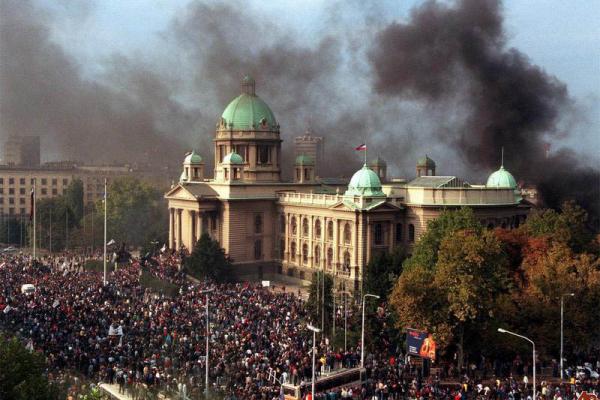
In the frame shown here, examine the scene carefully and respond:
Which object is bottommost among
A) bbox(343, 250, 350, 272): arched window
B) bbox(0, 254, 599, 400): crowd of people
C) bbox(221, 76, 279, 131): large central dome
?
bbox(0, 254, 599, 400): crowd of people

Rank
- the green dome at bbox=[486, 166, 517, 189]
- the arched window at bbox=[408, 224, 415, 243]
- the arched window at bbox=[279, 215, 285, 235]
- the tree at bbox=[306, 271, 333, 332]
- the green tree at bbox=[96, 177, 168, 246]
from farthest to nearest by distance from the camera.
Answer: the green tree at bbox=[96, 177, 168, 246], the arched window at bbox=[279, 215, 285, 235], the green dome at bbox=[486, 166, 517, 189], the arched window at bbox=[408, 224, 415, 243], the tree at bbox=[306, 271, 333, 332]

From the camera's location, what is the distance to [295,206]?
3295 inches

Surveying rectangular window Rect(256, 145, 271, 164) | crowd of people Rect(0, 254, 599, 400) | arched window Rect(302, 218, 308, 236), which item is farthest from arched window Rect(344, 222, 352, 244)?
rectangular window Rect(256, 145, 271, 164)

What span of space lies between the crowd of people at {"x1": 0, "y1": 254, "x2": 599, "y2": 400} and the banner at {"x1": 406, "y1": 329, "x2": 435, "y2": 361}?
1098 mm

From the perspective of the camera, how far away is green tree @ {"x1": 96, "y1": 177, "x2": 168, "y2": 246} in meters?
105

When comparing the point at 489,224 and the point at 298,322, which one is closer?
the point at 298,322

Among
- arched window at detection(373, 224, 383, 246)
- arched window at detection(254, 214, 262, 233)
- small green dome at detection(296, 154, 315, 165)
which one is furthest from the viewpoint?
small green dome at detection(296, 154, 315, 165)

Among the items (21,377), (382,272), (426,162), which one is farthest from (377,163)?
(21,377)

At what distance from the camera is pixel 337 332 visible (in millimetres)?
50094

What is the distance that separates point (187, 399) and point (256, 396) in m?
3.29

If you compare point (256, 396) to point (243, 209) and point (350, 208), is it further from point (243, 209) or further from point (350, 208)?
point (243, 209)

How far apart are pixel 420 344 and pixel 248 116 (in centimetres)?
5301

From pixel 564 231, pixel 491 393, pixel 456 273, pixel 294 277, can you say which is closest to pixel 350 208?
pixel 294 277

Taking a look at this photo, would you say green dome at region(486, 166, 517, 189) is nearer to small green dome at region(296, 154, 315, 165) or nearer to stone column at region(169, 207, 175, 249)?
small green dome at region(296, 154, 315, 165)
